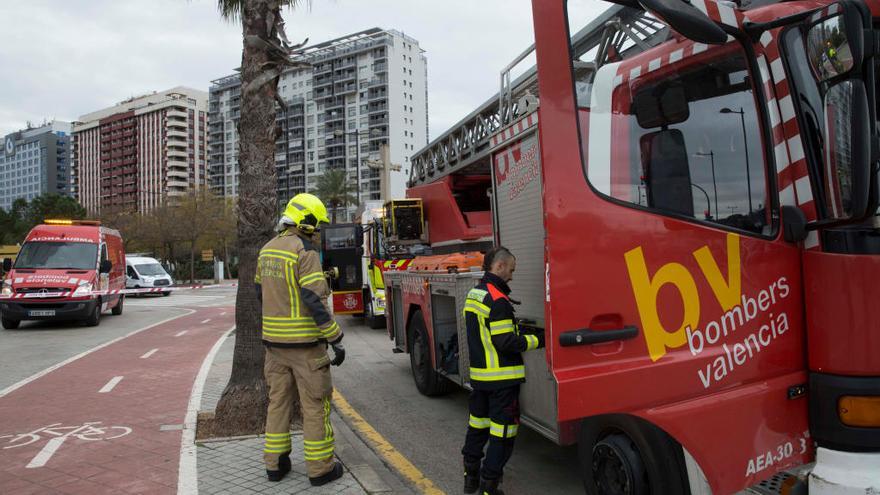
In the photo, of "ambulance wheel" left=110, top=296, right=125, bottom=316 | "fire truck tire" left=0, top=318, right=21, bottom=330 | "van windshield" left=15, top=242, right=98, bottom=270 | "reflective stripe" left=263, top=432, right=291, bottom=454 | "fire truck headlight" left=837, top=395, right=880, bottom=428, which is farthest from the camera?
"ambulance wheel" left=110, top=296, right=125, bottom=316

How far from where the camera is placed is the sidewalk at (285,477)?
166 inches

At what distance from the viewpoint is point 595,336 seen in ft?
8.95

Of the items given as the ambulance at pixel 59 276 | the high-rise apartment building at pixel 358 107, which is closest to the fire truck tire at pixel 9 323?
the ambulance at pixel 59 276

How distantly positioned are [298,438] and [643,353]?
3596 millimetres

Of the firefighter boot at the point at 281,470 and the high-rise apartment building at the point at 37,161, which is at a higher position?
the high-rise apartment building at the point at 37,161

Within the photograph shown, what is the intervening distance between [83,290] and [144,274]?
17320 mm

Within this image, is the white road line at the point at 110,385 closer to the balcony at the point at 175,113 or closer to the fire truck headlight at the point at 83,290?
the fire truck headlight at the point at 83,290

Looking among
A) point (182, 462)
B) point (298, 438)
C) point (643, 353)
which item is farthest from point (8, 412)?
point (643, 353)

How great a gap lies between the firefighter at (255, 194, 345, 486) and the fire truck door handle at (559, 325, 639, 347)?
79.6 inches

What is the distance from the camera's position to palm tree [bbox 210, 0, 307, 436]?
5.55 m

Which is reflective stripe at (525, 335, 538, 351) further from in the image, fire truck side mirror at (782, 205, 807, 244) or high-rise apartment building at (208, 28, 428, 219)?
high-rise apartment building at (208, 28, 428, 219)

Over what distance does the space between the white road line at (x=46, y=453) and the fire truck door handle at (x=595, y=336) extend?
4.44 metres

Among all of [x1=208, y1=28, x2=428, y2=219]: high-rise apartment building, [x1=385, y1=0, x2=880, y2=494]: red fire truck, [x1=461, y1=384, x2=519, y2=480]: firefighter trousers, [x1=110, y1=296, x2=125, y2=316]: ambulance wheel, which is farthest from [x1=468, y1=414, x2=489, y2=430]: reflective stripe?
[x1=208, y1=28, x2=428, y2=219]: high-rise apartment building

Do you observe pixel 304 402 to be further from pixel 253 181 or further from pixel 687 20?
pixel 687 20
